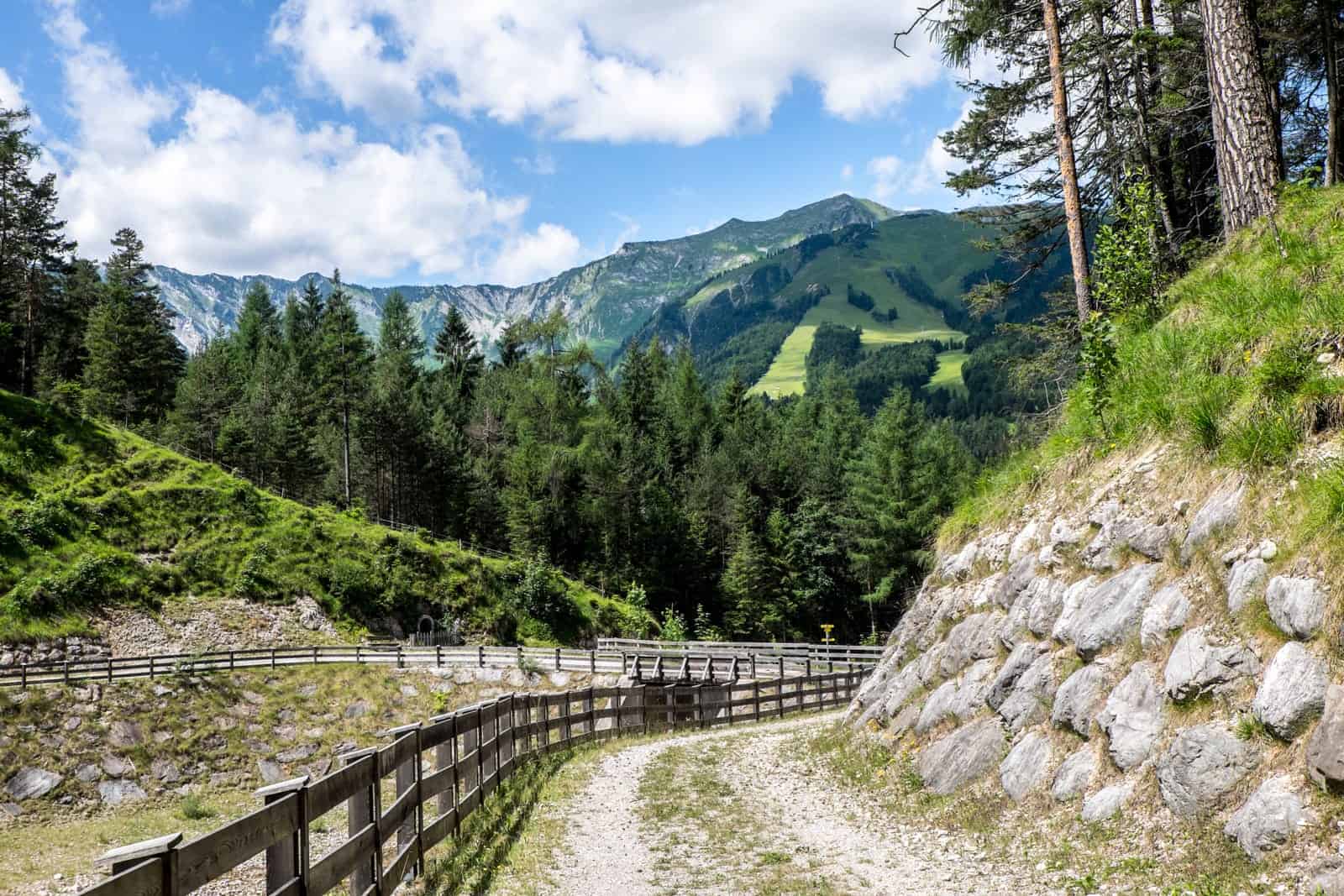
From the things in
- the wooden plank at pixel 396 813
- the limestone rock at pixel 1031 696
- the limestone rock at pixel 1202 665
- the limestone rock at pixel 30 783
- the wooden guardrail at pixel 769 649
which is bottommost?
the limestone rock at pixel 30 783

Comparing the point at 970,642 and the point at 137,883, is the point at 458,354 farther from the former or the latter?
the point at 137,883

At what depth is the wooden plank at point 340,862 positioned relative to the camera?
5367mm

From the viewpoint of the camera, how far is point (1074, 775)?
816 centimetres

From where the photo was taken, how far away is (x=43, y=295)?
7206 centimetres

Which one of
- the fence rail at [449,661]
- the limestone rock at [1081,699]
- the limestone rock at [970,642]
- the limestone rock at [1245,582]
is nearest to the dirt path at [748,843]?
the limestone rock at [1081,699]

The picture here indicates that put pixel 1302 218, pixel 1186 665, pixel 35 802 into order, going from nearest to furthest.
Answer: pixel 1186 665 → pixel 1302 218 → pixel 35 802

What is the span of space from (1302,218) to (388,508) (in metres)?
70.9

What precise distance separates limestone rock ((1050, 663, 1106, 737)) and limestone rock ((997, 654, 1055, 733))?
11.5 inches

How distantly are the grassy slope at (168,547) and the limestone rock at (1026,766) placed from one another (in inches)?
1557

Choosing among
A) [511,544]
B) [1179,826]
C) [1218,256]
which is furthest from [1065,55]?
[511,544]

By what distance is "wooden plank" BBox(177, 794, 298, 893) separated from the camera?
396 cm

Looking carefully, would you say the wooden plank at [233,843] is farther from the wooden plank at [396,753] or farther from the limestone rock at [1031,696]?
the limestone rock at [1031,696]

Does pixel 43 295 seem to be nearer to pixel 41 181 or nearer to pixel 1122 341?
pixel 41 181

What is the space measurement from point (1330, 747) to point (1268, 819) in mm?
656
